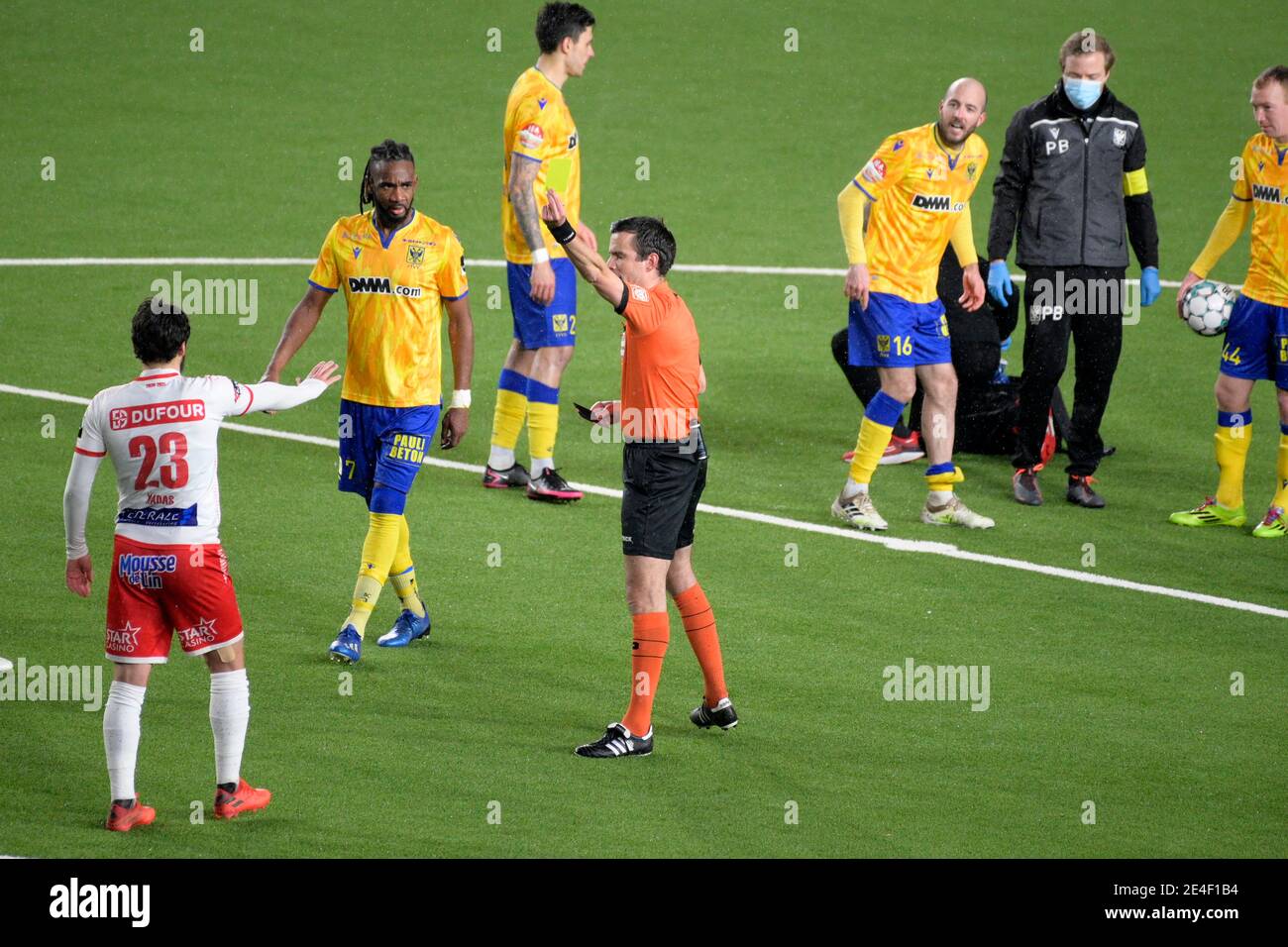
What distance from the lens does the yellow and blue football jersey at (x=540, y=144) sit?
36.4 feet

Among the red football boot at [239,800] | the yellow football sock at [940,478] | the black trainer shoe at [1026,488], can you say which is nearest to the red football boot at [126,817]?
the red football boot at [239,800]

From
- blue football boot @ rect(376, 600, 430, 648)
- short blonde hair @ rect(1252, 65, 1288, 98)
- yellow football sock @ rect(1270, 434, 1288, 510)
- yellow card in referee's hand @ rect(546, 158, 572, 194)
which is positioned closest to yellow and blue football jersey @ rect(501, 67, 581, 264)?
yellow card in referee's hand @ rect(546, 158, 572, 194)

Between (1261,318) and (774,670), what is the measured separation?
14.2 ft

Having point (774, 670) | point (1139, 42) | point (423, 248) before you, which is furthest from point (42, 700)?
point (1139, 42)

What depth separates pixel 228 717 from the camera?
23.2 ft

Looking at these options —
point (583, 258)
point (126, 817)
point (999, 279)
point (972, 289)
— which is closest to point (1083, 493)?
point (999, 279)

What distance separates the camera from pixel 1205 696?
8.83 meters

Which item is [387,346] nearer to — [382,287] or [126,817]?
[382,287]

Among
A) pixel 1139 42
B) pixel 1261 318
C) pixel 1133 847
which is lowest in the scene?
pixel 1133 847

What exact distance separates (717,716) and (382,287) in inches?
104

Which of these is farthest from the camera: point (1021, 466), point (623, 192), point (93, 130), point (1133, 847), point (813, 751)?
point (93, 130)

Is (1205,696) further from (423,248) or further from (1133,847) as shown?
(423,248)

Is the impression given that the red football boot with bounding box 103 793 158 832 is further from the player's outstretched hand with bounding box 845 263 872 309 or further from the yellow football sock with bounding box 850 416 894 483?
the player's outstretched hand with bounding box 845 263 872 309

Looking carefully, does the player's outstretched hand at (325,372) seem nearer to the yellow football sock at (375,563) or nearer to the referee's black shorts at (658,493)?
the referee's black shorts at (658,493)
